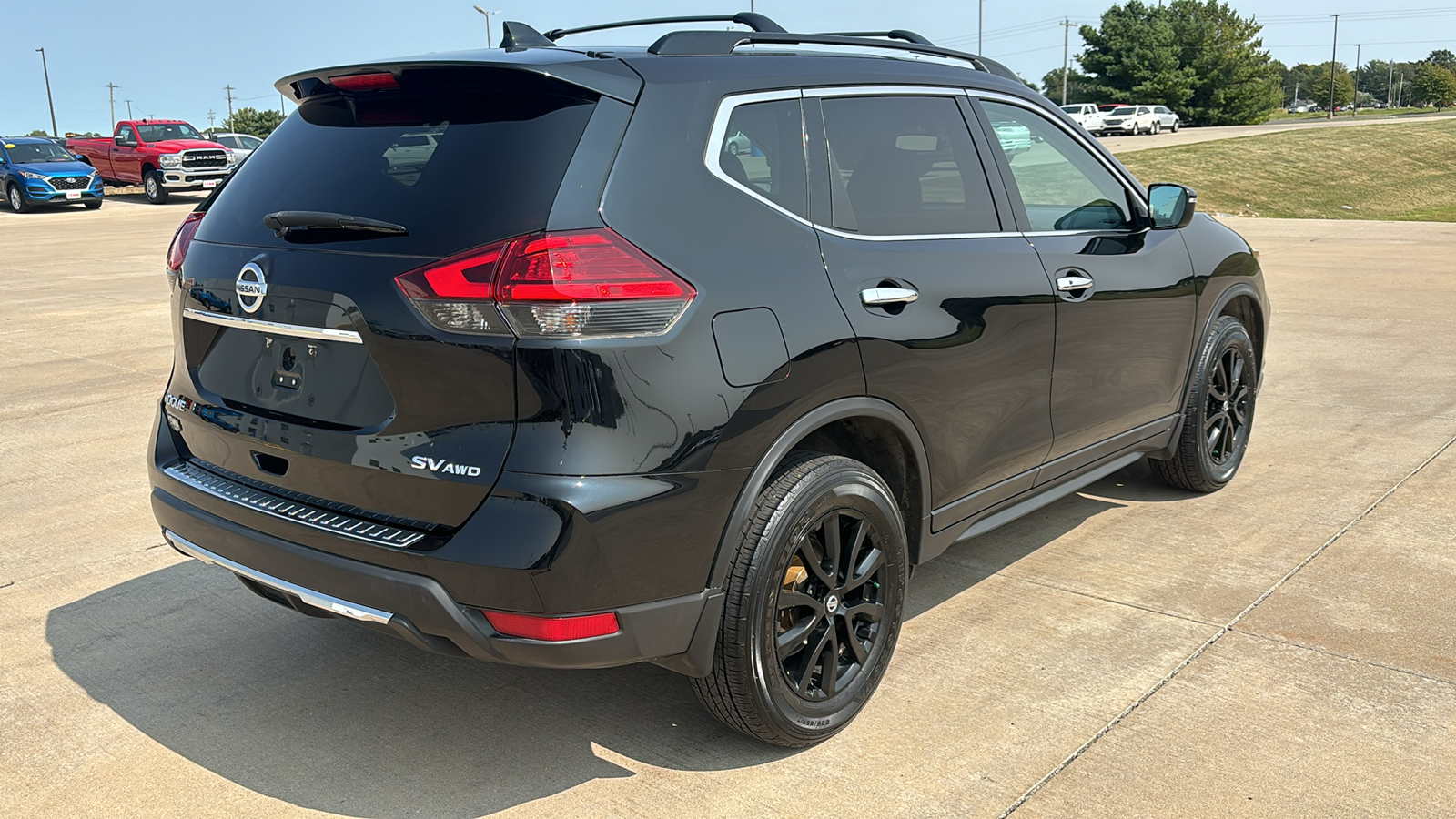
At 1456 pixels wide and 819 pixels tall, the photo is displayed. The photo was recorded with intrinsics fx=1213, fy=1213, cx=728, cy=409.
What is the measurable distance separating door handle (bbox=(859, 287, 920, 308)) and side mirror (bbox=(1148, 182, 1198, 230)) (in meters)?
1.74

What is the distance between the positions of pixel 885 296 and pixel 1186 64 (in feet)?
270

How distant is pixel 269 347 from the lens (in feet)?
9.78

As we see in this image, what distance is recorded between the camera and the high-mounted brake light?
2.97 meters

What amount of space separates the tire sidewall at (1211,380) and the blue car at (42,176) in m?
28.4

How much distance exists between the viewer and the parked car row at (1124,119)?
204 feet

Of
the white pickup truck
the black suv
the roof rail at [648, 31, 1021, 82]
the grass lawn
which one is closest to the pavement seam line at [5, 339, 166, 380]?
the black suv

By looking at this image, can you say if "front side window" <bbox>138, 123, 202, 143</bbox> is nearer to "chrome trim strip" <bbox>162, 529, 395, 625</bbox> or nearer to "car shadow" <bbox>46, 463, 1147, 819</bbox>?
"car shadow" <bbox>46, 463, 1147, 819</bbox>

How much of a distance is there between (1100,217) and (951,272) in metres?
A: 1.16

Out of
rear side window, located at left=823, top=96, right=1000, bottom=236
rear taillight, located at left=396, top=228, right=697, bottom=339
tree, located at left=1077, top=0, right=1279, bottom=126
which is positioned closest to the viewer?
rear taillight, located at left=396, top=228, right=697, bottom=339

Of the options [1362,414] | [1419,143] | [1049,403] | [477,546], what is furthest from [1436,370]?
[1419,143]

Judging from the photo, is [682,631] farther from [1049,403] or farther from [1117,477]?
[1117,477]

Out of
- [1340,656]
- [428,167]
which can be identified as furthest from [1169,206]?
[428,167]

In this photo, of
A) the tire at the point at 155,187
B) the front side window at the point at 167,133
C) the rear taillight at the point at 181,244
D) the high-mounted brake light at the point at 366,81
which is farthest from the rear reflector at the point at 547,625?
the front side window at the point at 167,133

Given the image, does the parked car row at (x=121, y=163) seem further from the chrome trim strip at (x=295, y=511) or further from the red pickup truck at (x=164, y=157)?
the chrome trim strip at (x=295, y=511)
